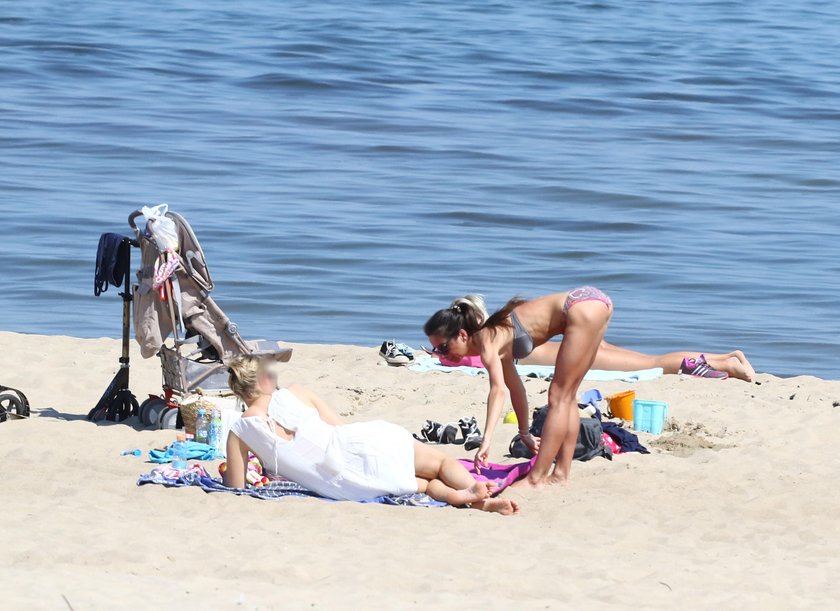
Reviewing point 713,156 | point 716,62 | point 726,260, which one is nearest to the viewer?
point 726,260

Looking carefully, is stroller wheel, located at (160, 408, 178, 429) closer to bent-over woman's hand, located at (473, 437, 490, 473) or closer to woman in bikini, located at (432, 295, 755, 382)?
bent-over woman's hand, located at (473, 437, 490, 473)

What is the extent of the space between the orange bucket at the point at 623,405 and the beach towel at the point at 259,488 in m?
2.36

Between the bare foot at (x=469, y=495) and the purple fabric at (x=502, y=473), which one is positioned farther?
the purple fabric at (x=502, y=473)

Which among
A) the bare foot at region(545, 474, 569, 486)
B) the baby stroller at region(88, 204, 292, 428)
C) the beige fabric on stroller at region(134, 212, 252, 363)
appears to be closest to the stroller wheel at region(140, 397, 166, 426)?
the baby stroller at region(88, 204, 292, 428)

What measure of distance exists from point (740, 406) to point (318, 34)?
103 feet

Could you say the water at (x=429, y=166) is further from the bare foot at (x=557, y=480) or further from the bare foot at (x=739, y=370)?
the bare foot at (x=557, y=480)

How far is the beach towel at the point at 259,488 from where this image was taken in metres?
6.67

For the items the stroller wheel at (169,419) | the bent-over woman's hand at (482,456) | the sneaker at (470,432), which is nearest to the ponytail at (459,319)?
the bent-over woman's hand at (482,456)

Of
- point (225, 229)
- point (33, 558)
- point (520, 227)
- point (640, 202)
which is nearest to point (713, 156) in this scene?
point (640, 202)

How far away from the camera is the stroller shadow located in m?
8.56

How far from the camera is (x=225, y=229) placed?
16.9 m

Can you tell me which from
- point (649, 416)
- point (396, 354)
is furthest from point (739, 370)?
point (396, 354)

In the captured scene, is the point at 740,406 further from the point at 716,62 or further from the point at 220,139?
the point at 716,62

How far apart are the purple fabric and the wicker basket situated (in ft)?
5.23
